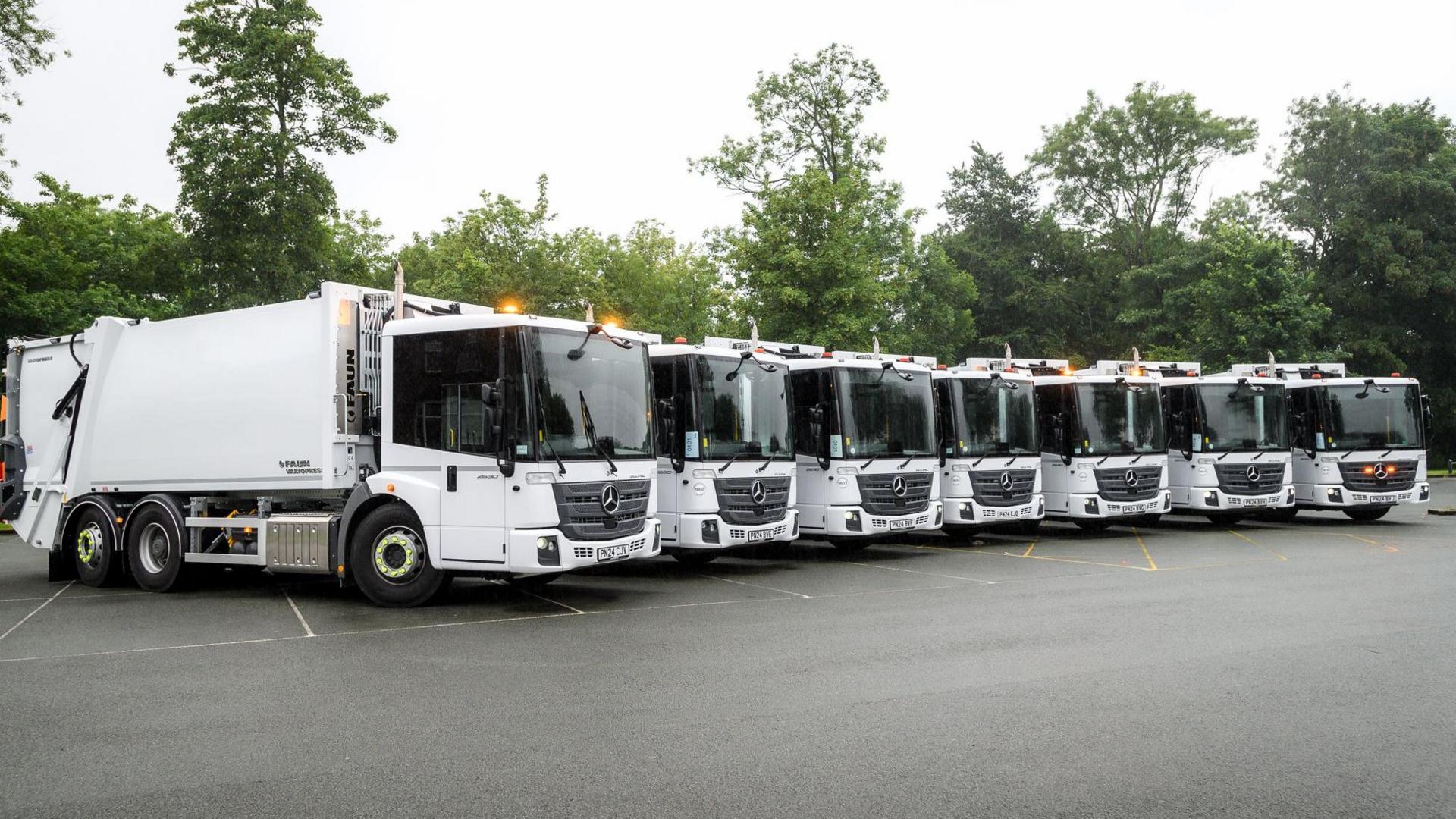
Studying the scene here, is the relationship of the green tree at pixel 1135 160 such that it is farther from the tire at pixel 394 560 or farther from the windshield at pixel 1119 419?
the tire at pixel 394 560

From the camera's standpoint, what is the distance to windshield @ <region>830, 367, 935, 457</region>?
623 inches

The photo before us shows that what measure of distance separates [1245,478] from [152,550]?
18.1 metres

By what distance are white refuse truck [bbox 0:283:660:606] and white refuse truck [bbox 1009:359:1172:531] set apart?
995 cm

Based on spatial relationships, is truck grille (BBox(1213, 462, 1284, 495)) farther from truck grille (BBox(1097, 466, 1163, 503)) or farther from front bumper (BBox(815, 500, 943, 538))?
front bumper (BBox(815, 500, 943, 538))

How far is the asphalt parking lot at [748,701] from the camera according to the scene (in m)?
5.17

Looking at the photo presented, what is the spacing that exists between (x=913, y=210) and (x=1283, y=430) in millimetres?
24475

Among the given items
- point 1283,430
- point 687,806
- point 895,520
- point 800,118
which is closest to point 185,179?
point 800,118

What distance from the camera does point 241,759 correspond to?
19.1ft

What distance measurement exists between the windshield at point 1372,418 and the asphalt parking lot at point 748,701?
354 inches

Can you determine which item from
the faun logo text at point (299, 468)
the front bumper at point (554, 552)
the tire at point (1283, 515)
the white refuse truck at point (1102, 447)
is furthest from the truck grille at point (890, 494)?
the tire at point (1283, 515)

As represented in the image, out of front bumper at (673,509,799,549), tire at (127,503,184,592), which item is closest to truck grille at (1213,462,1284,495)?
front bumper at (673,509,799,549)

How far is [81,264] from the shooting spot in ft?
113

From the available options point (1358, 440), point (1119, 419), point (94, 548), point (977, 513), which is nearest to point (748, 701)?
point (94, 548)

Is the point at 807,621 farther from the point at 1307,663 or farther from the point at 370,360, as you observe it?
the point at 370,360
